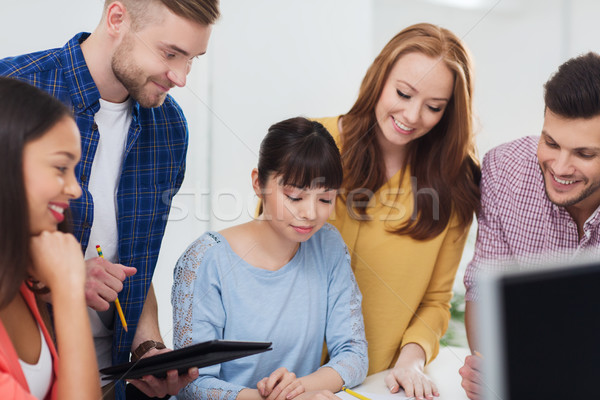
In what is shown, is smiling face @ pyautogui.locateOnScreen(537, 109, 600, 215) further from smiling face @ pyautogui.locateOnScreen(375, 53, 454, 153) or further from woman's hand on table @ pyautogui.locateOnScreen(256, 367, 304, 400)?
woman's hand on table @ pyautogui.locateOnScreen(256, 367, 304, 400)

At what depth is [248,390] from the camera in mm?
1425

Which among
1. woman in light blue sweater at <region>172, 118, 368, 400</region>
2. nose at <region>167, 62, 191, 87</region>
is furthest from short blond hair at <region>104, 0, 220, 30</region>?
woman in light blue sweater at <region>172, 118, 368, 400</region>

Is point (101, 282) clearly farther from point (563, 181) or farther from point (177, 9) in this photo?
point (563, 181)

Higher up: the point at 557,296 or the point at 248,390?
the point at 557,296

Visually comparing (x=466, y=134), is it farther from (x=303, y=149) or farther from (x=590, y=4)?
(x=590, y=4)

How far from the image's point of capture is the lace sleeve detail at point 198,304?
1.50 metres

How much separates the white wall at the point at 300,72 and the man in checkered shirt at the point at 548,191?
1807 millimetres

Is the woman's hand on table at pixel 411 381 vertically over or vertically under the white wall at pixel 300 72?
under

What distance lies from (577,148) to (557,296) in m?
1.12

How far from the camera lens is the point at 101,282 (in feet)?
4.43

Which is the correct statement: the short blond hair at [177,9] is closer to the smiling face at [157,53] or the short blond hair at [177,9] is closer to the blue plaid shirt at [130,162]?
the smiling face at [157,53]

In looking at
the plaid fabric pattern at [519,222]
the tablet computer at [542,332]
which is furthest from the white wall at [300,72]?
the tablet computer at [542,332]

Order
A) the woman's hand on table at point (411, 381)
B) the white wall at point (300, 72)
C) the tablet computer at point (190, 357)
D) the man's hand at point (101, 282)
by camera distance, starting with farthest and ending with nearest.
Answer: the white wall at point (300, 72), the woman's hand on table at point (411, 381), the man's hand at point (101, 282), the tablet computer at point (190, 357)

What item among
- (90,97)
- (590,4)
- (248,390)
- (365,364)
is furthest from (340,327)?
(590,4)
